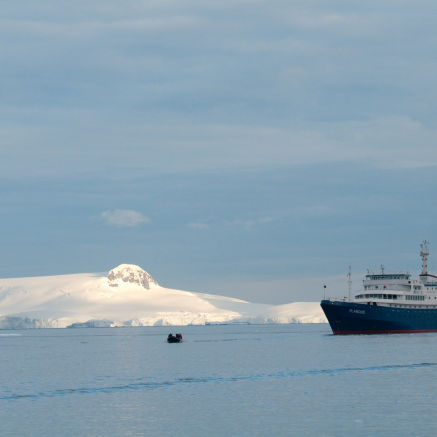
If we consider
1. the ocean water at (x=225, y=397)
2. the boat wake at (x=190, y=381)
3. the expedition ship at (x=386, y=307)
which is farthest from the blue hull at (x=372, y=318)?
the boat wake at (x=190, y=381)

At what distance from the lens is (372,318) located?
173m

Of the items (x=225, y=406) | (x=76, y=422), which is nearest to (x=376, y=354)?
(x=225, y=406)

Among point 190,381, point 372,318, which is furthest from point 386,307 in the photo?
point 190,381

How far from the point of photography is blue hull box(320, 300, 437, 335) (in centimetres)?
17238

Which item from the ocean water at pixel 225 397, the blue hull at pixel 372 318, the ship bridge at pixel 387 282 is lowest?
the ocean water at pixel 225 397

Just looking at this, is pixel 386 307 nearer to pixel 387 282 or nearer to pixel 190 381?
pixel 387 282

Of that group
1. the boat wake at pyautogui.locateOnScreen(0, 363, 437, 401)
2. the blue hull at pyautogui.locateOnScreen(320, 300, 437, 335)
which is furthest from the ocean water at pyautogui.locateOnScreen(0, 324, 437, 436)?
the blue hull at pyautogui.locateOnScreen(320, 300, 437, 335)

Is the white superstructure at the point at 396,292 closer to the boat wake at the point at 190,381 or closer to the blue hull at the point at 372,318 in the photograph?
the blue hull at the point at 372,318

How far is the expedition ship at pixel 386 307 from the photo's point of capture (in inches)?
6796

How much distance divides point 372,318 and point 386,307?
3.57 metres

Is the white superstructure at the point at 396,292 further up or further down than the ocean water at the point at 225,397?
further up

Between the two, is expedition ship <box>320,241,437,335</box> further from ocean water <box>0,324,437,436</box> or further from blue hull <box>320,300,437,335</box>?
ocean water <box>0,324,437,436</box>

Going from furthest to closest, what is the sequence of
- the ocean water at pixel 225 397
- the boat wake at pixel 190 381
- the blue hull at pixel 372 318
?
the blue hull at pixel 372 318
the boat wake at pixel 190 381
the ocean water at pixel 225 397

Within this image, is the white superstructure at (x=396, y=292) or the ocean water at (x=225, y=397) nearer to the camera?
the ocean water at (x=225, y=397)
